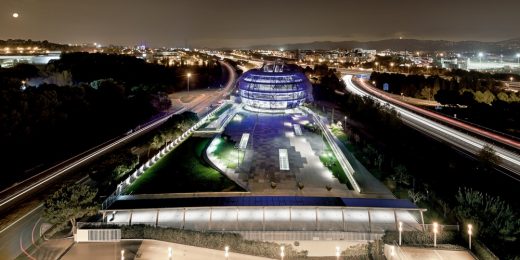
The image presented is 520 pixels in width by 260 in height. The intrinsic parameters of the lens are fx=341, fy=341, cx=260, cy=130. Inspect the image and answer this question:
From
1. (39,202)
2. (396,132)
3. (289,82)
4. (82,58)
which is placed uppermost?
(82,58)

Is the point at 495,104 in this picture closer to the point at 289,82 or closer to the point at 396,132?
the point at 396,132

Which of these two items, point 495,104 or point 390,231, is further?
point 495,104

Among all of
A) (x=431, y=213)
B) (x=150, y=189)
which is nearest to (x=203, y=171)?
(x=150, y=189)

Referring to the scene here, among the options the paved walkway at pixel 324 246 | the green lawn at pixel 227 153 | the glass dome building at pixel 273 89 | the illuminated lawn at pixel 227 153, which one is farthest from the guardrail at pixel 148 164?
the paved walkway at pixel 324 246

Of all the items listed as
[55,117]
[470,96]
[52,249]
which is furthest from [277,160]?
[470,96]

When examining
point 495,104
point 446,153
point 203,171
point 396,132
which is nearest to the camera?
point 203,171

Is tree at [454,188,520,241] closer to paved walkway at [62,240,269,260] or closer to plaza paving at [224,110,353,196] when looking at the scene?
plaza paving at [224,110,353,196]

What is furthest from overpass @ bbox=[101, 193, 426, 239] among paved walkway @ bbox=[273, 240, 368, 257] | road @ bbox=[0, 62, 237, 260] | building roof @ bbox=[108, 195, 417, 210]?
road @ bbox=[0, 62, 237, 260]
